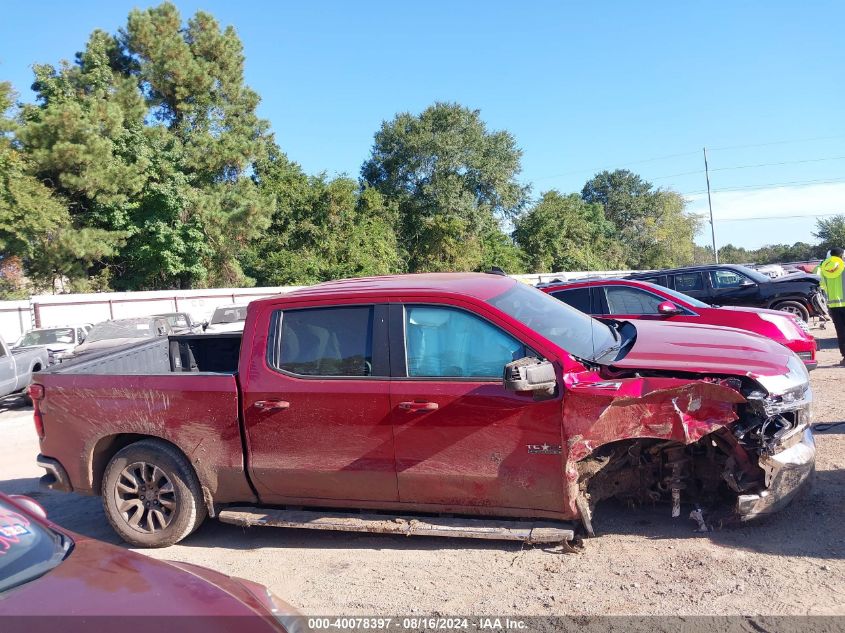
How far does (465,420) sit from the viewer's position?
4.27 meters

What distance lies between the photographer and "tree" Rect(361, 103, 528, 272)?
1763 inches

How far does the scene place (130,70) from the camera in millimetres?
34969

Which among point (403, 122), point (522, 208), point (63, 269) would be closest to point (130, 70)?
point (63, 269)

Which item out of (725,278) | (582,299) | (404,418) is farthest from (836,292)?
(404,418)

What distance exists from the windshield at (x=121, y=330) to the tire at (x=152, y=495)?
446 inches

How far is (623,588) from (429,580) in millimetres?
1137

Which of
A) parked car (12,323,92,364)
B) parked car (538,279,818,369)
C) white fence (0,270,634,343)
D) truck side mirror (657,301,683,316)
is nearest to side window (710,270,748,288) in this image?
parked car (538,279,818,369)

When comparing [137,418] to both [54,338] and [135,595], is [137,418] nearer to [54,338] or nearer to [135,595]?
[135,595]

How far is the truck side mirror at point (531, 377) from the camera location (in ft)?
12.8

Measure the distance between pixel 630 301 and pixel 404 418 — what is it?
6480 millimetres

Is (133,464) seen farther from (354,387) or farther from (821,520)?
(821,520)

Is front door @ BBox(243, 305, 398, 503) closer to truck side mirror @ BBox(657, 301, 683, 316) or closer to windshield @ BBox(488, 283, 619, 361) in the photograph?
windshield @ BBox(488, 283, 619, 361)

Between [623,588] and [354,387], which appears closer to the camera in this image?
[623,588]

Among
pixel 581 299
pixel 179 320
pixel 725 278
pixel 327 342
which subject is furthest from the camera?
pixel 179 320
